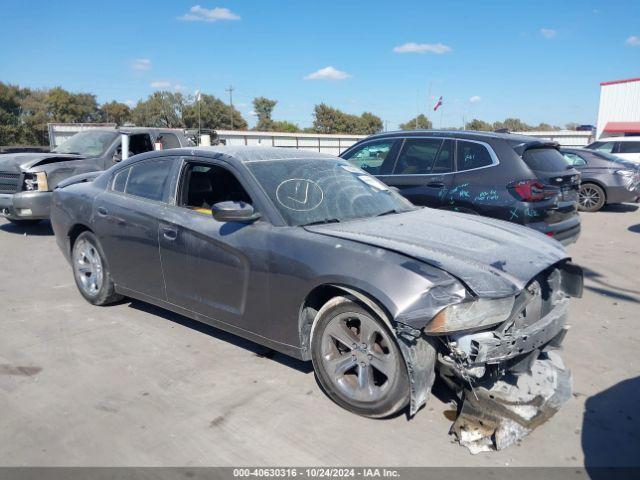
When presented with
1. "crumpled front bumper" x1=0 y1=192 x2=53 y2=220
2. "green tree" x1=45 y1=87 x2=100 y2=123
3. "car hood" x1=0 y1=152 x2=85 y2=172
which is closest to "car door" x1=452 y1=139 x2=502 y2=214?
"crumpled front bumper" x1=0 y1=192 x2=53 y2=220

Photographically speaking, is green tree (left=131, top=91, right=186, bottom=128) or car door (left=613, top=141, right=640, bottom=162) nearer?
car door (left=613, top=141, right=640, bottom=162)

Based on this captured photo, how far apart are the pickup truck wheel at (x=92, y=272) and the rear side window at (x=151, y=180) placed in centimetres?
72

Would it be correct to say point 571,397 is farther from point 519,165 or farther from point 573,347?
point 519,165

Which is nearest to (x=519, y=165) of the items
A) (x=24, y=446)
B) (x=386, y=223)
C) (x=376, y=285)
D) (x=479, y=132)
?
(x=479, y=132)

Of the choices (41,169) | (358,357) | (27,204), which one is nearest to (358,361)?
(358,357)

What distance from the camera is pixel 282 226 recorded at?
3.64 metres

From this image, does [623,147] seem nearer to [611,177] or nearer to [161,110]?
[611,177]

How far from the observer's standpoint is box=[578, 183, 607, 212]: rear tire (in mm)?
12469

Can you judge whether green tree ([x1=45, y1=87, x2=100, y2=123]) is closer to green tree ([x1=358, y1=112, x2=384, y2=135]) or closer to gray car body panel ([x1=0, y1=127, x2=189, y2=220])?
green tree ([x1=358, y1=112, x2=384, y2=135])

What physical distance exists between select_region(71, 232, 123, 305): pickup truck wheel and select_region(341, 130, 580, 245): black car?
3.63 m

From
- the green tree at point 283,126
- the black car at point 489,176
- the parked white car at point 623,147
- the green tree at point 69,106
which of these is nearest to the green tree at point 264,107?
the green tree at point 283,126

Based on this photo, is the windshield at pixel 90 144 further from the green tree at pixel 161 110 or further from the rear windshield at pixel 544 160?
the green tree at pixel 161 110

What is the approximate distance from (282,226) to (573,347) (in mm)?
2654

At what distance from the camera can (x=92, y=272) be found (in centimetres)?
526
